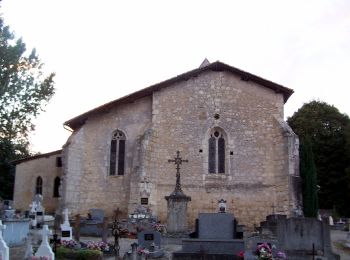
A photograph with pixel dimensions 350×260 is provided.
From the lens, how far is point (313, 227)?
11.9m

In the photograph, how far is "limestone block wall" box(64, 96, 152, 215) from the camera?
894 inches

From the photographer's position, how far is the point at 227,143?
23.0 m

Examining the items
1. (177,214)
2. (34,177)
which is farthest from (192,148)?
(34,177)

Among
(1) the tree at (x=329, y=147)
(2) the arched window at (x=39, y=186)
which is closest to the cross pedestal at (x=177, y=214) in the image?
(2) the arched window at (x=39, y=186)

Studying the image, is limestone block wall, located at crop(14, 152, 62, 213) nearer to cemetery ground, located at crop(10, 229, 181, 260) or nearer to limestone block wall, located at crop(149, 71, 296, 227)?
limestone block wall, located at crop(149, 71, 296, 227)

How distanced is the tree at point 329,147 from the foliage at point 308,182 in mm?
9996

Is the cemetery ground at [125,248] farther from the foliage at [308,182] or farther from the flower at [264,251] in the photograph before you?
the foliage at [308,182]

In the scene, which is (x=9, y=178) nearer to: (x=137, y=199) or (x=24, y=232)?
(x=137, y=199)

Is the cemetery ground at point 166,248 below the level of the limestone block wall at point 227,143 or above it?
below

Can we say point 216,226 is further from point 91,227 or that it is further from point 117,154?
point 117,154

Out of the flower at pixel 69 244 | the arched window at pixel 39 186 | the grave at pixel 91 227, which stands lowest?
the flower at pixel 69 244

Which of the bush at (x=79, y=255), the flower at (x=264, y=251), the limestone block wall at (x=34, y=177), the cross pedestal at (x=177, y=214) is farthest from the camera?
the limestone block wall at (x=34, y=177)

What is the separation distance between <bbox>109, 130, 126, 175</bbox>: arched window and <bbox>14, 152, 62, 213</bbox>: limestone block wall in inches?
174

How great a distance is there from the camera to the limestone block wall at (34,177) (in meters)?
26.3
